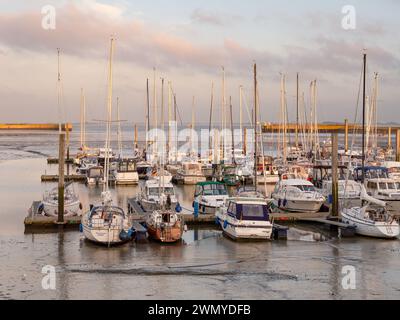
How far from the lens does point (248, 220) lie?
30.6m

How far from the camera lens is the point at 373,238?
103ft

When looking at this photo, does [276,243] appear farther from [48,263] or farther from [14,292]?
[14,292]

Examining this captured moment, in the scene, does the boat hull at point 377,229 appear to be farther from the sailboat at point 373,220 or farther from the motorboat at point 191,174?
the motorboat at point 191,174

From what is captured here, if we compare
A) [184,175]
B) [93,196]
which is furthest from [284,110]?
[93,196]

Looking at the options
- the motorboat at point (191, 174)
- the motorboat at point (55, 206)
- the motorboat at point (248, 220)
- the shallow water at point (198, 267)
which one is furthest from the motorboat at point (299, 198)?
the motorboat at point (191, 174)

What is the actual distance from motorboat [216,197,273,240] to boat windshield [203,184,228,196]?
736 cm

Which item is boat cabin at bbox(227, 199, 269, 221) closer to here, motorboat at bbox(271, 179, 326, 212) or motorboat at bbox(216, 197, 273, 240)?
motorboat at bbox(216, 197, 273, 240)

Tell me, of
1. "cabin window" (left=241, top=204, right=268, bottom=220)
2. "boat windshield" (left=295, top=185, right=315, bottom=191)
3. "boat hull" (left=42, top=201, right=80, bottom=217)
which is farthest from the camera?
"boat windshield" (left=295, top=185, right=315, bottom=191)

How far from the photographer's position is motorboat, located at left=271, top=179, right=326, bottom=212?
3859 centimetres

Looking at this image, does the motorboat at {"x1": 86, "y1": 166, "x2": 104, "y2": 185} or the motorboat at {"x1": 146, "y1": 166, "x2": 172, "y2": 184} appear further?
the motorboat at {"x1": 86, "y1": 166, "x2": 104, "y2": 185}

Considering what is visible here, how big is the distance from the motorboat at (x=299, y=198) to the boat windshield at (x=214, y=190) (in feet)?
10.9

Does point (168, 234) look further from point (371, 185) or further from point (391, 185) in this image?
point (391, 185)

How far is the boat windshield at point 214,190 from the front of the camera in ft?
130

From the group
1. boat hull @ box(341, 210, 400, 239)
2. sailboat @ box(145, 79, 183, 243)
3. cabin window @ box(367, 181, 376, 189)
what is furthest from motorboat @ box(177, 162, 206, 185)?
sailboat @ box(145, 79, 183, 243)
